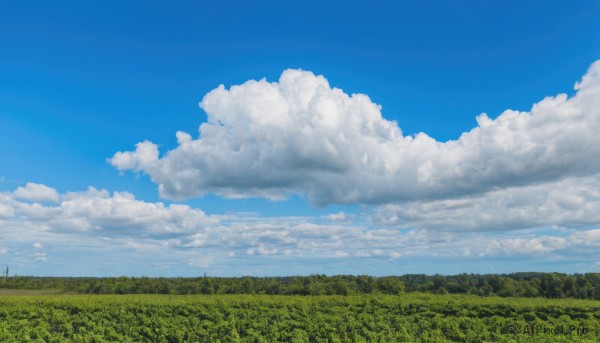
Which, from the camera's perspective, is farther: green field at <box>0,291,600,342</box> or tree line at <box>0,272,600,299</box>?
tree line at <box>0,272,600,299</box>

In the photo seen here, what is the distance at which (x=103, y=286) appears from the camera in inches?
4055

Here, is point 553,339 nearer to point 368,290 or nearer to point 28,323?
point 28,323

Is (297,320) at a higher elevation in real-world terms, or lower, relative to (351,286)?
lower

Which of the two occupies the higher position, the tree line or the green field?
the tree line

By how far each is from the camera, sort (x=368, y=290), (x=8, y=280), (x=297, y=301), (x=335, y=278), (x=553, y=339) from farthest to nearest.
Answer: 1. (x=8, y=280)
2. (x=335, y=278)
3. (x=368, y=290)
4. (x=297, y=301)
5. (x=553, y=339)

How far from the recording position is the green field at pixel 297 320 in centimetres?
3908

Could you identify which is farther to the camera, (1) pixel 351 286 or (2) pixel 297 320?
(1) pixel 351 286

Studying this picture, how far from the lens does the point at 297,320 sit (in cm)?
4656

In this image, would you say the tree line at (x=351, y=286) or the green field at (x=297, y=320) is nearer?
the green field at (x=297, y=320)

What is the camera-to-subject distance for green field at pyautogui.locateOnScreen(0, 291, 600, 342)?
3908cm

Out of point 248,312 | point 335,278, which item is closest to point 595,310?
point 248,312

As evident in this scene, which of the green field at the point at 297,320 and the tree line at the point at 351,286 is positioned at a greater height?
the tree line at the point at 351,286

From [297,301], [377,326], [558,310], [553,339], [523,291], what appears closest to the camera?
[553,339]

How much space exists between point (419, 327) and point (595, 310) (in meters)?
19.7
